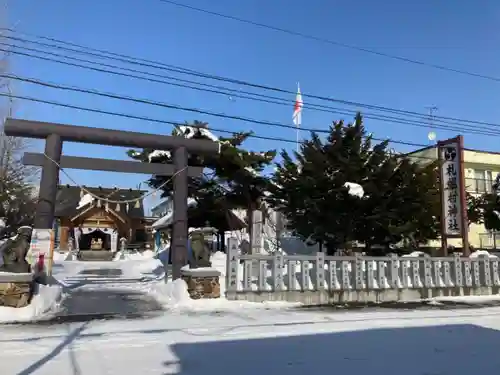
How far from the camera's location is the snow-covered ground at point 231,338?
5.59m

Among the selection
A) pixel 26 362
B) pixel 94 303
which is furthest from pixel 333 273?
pixel 26 362

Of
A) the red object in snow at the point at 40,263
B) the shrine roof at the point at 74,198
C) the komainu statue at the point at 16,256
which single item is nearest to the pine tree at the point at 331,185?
the red object in snow at the point at 40,263

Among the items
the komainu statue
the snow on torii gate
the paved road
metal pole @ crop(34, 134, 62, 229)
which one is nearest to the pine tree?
the snow on torii gate

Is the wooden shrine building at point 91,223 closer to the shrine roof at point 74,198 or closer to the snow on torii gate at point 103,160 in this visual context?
the shrine roof at point 74,198

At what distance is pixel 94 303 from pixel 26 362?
5.58 metres

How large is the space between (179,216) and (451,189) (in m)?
9.81

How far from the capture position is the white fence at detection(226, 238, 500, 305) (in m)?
11.8

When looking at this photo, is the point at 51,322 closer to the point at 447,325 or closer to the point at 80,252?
the point at 447,325

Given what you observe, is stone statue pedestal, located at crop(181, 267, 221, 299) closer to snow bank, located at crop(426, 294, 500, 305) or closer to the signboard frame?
snow bank, located at crop(426, 294, 500, 305)

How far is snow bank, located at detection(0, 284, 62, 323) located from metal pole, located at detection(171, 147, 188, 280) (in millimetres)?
3167

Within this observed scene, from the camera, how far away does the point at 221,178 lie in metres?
19.7

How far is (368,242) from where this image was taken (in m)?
16.8

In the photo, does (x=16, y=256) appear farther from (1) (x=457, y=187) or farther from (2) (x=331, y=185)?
(1) (x=457, y=187)

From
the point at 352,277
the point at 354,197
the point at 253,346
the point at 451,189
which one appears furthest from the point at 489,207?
the point at 253,346
